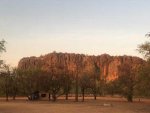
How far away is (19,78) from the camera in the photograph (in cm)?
7788

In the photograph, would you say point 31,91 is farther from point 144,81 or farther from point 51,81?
point 144,81

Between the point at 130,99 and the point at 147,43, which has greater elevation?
the point at 147,43

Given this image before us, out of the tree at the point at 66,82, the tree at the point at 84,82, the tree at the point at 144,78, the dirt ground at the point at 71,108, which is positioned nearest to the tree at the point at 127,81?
the tree at the point at 66,82

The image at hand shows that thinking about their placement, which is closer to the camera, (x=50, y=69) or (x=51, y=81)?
(x=51, y=81)

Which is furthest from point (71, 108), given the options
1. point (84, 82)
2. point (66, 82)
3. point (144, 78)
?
point (84, 82)

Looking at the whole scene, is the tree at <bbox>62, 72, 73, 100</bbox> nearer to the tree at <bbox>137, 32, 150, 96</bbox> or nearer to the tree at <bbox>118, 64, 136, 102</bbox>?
the tree at <bbox>118, 64, 136, 102</bbox>

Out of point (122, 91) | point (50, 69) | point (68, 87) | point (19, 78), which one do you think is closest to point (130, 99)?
point (122, 91)

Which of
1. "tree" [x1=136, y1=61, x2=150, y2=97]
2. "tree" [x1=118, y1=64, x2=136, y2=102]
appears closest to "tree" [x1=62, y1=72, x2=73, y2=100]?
"tree" [x1=118, y1=64, x2=136, y2=102]

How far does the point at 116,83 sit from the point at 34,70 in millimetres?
17158

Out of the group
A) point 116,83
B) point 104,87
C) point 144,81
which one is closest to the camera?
point 144,81

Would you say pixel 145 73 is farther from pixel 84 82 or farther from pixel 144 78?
pixel 84 82

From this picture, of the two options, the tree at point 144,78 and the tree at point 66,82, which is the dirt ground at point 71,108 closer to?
the tree at point 144,78

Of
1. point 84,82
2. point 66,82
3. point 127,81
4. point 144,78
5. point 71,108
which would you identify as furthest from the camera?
point 84,82

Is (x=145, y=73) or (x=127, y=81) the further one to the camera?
(x=127, y=81)
